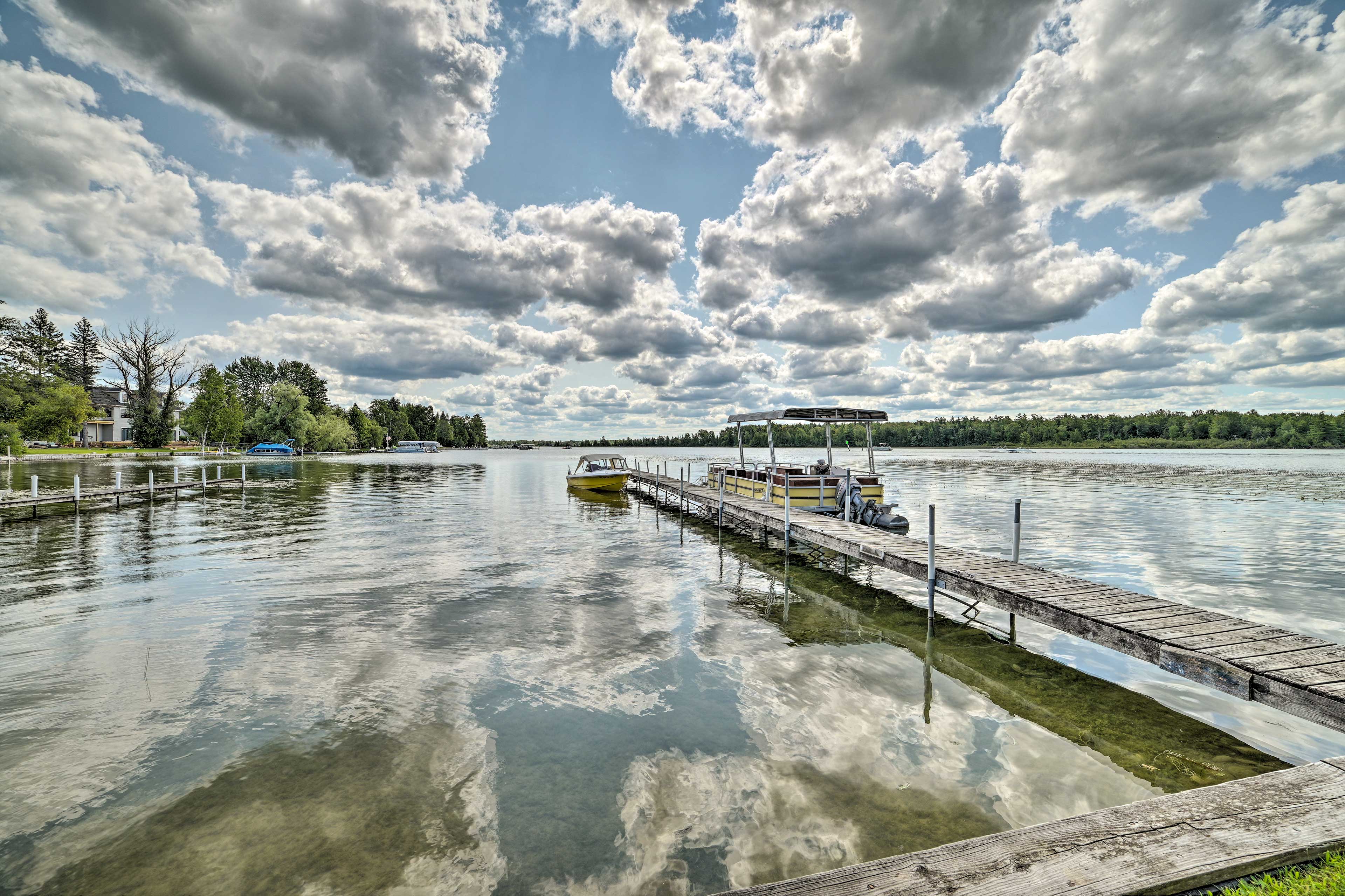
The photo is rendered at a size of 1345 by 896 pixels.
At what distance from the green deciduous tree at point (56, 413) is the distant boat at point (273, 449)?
108 feet

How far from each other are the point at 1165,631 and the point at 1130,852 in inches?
194

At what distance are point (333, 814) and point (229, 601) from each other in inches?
364

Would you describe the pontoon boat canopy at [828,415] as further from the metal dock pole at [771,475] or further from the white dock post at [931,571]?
the white dock post at [931,571]

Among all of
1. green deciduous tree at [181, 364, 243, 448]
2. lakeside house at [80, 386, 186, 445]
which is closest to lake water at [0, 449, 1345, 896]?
green deciduous tree at [181, 364, 243, 448]

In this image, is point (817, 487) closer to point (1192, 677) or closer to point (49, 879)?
point (1192, 677)

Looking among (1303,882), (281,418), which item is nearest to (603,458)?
(1303,882)

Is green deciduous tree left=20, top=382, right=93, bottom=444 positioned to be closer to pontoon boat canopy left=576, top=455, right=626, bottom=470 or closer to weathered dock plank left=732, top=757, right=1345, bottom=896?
pontoon boat canopy left=576, top=455, right=626, bottom=470

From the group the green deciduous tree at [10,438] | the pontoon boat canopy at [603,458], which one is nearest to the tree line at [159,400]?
the green deciduous tree at [10,438]

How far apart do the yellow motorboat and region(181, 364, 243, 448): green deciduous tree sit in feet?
243

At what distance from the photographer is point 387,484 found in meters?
45.4

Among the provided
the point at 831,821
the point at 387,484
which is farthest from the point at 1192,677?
the point at 387,484

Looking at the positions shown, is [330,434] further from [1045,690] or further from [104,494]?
[1045,690]

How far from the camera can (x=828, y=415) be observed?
18375mm

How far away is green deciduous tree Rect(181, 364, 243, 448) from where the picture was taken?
85.3 meters
